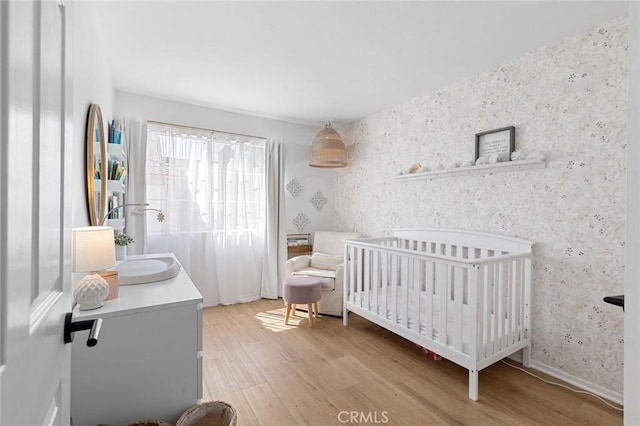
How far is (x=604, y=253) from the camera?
188 centimetres

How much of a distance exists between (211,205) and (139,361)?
2.38 meters

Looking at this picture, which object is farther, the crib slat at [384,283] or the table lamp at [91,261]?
the crib slat at [384,283]

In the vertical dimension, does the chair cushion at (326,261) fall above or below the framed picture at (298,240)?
below

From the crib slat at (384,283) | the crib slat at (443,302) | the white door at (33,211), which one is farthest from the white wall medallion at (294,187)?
the white door at (33,211)

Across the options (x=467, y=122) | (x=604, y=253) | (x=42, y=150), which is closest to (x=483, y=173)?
(x=467, y=122)

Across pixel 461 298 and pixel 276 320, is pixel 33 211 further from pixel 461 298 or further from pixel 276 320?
pixel 276 320

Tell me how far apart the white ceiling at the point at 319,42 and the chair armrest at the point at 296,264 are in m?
1.83

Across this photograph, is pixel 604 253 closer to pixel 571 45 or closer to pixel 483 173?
pixel 483 173

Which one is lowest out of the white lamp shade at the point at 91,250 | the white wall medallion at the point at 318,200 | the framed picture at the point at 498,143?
the white lamp shade at the point at 91,250

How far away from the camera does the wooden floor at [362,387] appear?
66.9 inches

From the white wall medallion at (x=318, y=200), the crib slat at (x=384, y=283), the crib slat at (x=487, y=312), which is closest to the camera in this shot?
the crib slat at (x=487, y=312)

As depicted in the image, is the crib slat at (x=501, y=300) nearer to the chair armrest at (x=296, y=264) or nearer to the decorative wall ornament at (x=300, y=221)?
the chair armrest at (x=296, y=264)

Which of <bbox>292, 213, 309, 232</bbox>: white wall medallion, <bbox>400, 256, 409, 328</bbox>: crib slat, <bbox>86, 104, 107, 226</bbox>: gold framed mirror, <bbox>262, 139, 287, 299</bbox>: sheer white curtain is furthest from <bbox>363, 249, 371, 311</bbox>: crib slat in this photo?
<bbox>86, 104, 107, 226</bbox>: gold framed mirror

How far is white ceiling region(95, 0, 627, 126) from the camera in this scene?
180 cm
